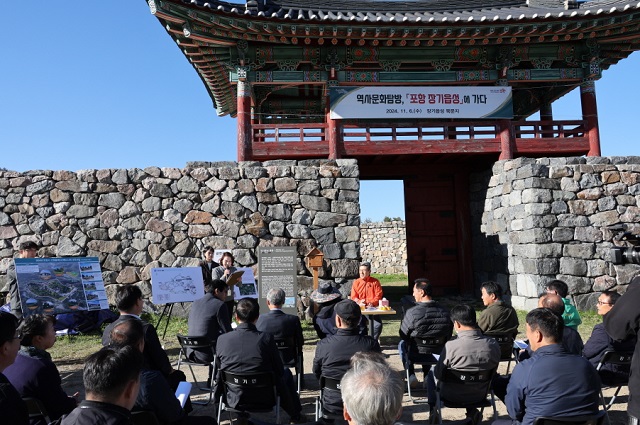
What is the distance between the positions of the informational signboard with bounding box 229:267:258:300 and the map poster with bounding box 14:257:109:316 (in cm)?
192

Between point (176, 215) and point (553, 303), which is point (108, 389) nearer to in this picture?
point (553, 303)

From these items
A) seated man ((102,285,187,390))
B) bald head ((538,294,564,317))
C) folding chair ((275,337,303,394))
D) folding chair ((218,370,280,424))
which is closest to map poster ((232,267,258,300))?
folding chair ((275,337,303,394))

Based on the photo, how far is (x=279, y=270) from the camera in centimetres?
837

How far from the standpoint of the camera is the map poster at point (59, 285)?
6314 mm

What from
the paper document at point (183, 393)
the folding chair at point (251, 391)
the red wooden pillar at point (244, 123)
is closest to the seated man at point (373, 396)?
the paper document at point (183, 393)

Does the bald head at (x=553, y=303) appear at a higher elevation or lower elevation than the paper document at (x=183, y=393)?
higher

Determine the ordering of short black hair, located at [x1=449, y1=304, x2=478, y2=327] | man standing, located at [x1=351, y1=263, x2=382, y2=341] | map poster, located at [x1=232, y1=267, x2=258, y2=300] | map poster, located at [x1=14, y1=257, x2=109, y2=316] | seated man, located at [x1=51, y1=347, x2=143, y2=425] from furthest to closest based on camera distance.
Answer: map poster, located at [x1=232, y1=267, x2=258, y2=300]
man standing, located at [x1=351, y1=263, x2=382, y2=341]
map poster, located at [x1=14, y1=257, x2=109, y2=316]
short black hair, located at [x1=449, y1=304, x2=478, y2=327]
seated man, located at [x1=51, y1=347, x2=143, y2=425]

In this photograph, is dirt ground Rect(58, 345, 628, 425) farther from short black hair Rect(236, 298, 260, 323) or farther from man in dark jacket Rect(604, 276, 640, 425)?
man in dark jacket Rect(604, 276, 640, 425)

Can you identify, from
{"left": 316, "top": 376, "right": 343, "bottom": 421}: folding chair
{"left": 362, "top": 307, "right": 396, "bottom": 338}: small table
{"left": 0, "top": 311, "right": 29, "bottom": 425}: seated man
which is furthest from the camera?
{"left": 362, "top": 307, "right": 396, "bottom": 338}: small table

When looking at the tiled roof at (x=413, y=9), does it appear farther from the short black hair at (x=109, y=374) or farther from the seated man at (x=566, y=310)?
the short black hair at (x=109, y=374)

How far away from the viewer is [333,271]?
9.09 meters

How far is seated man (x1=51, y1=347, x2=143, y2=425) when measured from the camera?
202 cm

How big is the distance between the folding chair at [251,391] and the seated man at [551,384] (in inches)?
60.6

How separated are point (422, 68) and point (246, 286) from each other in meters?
6.11
